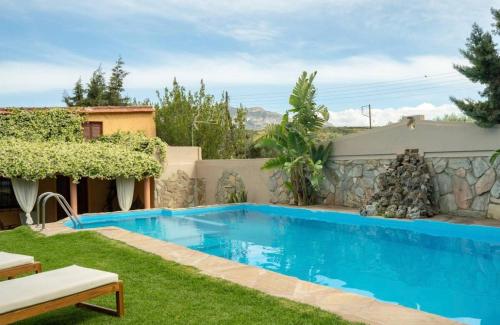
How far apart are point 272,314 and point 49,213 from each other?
15766 millimetres

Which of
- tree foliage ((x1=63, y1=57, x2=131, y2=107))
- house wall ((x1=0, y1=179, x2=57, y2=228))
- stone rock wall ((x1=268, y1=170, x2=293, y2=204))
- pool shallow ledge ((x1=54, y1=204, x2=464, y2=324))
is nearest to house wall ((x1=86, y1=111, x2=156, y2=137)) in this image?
house wall ((x1=0, y1=179, x2=57, y2=228))

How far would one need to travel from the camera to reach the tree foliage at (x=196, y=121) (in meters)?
24.8

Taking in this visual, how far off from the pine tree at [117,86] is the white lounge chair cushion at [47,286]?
3288 centimetres

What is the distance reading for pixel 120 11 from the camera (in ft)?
54.2

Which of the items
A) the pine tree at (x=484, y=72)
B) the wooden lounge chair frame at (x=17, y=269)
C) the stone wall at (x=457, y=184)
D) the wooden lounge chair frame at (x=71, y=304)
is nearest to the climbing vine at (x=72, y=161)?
the stone wall at (x=457, y=184)

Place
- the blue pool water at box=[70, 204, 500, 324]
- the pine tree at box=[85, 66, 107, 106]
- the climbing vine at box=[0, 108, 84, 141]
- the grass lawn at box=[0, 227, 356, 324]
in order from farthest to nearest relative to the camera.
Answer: the pine tree at box=[85, 66, 107, 106] < the climbing vine at box=[0, 108, 84, 141] < the blue pool water at box=[70, 204, 500, 324] < the grass lawn at box=[0, 227, 356, 324]

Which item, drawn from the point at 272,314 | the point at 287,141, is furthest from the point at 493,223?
the point at 272,314

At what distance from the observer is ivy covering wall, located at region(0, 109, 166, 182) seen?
14531 millimetres

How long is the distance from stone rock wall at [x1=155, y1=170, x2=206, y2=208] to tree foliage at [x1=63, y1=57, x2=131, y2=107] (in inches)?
693

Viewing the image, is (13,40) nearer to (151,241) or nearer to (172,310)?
(151,241)

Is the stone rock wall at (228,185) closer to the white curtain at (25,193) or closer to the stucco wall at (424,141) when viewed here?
the stucco wall at (424,141)

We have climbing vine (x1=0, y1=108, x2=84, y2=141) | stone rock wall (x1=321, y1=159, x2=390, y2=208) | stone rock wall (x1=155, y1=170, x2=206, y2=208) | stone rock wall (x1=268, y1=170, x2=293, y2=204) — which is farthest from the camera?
stone rock wall (x1=155, y1=170, x2=206, y2=208)

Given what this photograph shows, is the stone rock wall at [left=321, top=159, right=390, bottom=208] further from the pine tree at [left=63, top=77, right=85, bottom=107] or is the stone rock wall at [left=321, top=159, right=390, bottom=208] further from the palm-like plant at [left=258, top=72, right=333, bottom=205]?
the pine tree at [left=63, top=77, right=85, bottom=107]

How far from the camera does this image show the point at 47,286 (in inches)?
163
